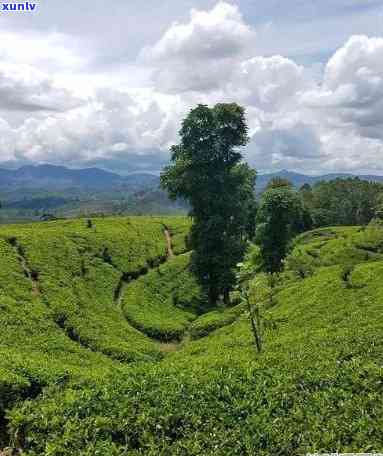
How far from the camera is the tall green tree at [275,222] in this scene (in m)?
57.6

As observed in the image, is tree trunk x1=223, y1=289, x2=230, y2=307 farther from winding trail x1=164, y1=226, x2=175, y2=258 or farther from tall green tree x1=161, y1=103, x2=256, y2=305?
winding trail x1=164, y1=226, x2=175, y2=258

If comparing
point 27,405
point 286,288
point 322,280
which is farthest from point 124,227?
point 27,405

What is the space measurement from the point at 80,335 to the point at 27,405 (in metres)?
22.1

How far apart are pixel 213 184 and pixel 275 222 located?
1150 centimetres

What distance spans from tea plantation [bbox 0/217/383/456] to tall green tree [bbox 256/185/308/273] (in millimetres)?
4252

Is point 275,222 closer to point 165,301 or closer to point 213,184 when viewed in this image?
point 213,184

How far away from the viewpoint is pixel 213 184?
53281mm

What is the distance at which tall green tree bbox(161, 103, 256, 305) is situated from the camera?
2047 inches

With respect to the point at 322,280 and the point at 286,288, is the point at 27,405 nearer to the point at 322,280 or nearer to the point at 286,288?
the point at 322,280

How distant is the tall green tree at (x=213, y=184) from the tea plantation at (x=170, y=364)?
6.99 meters

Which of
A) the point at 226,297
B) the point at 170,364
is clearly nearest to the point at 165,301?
the point at 226,297

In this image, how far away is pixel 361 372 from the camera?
15352 mm

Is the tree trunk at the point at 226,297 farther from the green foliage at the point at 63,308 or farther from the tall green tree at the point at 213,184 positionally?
the green foliage at the point at 63,308

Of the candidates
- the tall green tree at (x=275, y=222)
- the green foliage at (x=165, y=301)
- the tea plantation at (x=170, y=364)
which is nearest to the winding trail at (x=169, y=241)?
the green foliage at (x=165, y=301)
